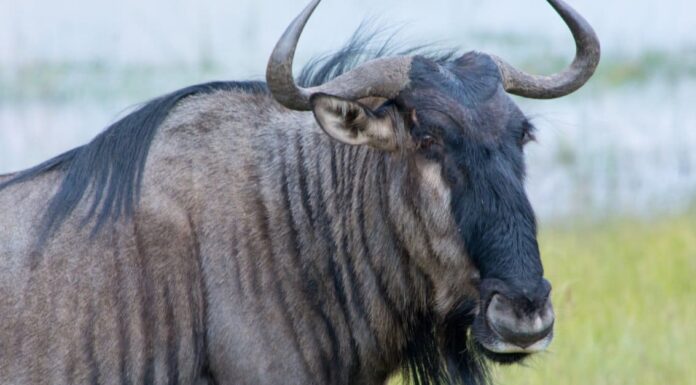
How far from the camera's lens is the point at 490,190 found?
252 inches

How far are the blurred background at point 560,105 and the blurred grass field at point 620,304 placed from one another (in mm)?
14

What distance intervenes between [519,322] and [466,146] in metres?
0.76

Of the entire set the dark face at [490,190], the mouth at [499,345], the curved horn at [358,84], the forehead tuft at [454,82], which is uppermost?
the curved horn at [358,84]

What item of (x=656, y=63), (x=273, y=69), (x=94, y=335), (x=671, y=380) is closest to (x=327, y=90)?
(x=273, y=69)

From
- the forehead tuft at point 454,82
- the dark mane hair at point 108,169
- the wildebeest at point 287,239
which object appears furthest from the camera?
the dark mane hair at point 108,169

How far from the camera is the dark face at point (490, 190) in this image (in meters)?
6.26

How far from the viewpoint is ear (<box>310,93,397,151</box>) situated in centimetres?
650

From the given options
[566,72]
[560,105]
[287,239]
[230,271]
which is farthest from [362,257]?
[560,105]

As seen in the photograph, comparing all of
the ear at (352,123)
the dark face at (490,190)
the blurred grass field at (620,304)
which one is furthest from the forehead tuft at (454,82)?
the blurred grass field at (620,304)

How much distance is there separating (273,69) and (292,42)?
0.44ft

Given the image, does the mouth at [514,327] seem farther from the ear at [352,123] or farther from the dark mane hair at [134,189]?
the ear at [352,123]

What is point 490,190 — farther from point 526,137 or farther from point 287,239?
point 287,239

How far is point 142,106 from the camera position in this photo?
7.15 meters

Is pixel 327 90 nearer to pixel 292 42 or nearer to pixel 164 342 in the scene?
pixel 292 42
